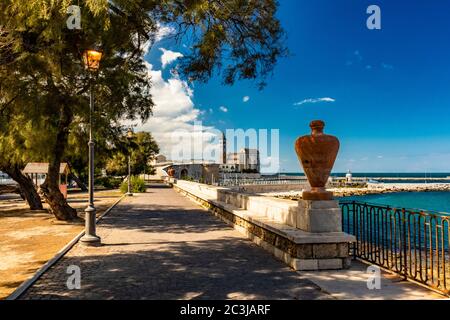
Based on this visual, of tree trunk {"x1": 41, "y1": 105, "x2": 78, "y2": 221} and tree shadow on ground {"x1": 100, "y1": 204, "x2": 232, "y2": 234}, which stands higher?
tree trunk {"x1": 41, "y1": 105, "x2": 78, "y2": 221}

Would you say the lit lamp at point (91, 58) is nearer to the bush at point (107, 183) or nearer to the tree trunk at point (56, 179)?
the tree trunk at point (56, 179)

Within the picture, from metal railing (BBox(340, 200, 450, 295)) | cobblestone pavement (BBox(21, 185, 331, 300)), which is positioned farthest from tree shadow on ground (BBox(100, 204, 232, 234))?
metal railing (BBox(340, 200, 450, 295))

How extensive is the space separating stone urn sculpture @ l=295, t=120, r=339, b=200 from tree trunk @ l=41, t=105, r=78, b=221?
34.9 ft

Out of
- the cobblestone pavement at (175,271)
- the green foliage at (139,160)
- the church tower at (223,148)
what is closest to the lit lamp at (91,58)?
the cobblestone pavement at (175,271)

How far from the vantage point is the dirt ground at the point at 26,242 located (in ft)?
24.0

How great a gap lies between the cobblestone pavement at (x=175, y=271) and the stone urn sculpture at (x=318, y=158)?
1.59 m

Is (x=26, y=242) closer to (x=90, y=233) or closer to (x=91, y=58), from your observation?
(x=90, y=233)

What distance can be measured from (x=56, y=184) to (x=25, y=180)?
5891 mm

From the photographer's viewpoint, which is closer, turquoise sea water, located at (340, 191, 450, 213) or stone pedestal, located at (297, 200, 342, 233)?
stone pedestal, located at (297, 200, 342, 233)

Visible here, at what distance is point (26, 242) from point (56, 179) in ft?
15.8

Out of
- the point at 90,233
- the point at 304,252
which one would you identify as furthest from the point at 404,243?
the point at 90,233

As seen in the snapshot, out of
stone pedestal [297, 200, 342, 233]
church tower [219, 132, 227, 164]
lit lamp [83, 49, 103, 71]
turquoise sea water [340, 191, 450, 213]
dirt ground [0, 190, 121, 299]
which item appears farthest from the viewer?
church tower [219, 132, 227, 164]

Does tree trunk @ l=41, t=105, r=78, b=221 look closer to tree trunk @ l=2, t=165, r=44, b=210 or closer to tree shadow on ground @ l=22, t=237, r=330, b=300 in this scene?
tree trunk @ l=2, t=165, r=44, b=210

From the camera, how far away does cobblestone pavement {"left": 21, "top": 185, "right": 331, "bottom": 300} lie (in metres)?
5.81
